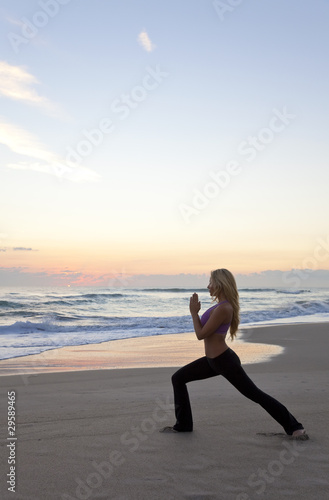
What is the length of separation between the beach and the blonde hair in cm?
Result: 120

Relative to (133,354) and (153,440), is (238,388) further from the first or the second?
(133,354)

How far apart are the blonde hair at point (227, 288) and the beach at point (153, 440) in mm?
1195

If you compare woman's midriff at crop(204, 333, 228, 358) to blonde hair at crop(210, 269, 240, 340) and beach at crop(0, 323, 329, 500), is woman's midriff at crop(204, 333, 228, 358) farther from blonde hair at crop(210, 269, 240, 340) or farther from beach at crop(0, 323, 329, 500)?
beach at crop(0, 323, 329, 500)

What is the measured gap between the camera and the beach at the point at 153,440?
11.5ft

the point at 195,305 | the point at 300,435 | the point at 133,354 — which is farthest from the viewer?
the point at 133,354

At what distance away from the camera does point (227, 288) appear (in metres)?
4.61

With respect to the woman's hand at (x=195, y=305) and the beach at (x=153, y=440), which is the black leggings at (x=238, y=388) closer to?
the beach at (x=153, y=440)

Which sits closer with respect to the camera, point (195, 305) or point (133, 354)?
point (195, 305)

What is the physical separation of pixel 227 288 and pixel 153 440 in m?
1.69

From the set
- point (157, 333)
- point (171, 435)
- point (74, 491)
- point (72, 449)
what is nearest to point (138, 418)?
point (171, 435)

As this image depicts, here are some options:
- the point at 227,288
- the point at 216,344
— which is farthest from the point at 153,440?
the point at 227,288

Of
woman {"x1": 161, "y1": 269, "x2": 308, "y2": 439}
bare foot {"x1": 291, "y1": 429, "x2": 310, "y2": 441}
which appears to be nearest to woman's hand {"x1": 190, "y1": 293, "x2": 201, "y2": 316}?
woman {"x1": 161, "y1": 269, "x2": 308, "y2": 439}

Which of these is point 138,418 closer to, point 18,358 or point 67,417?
point 67,417

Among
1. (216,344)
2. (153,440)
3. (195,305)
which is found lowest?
(153,440)
